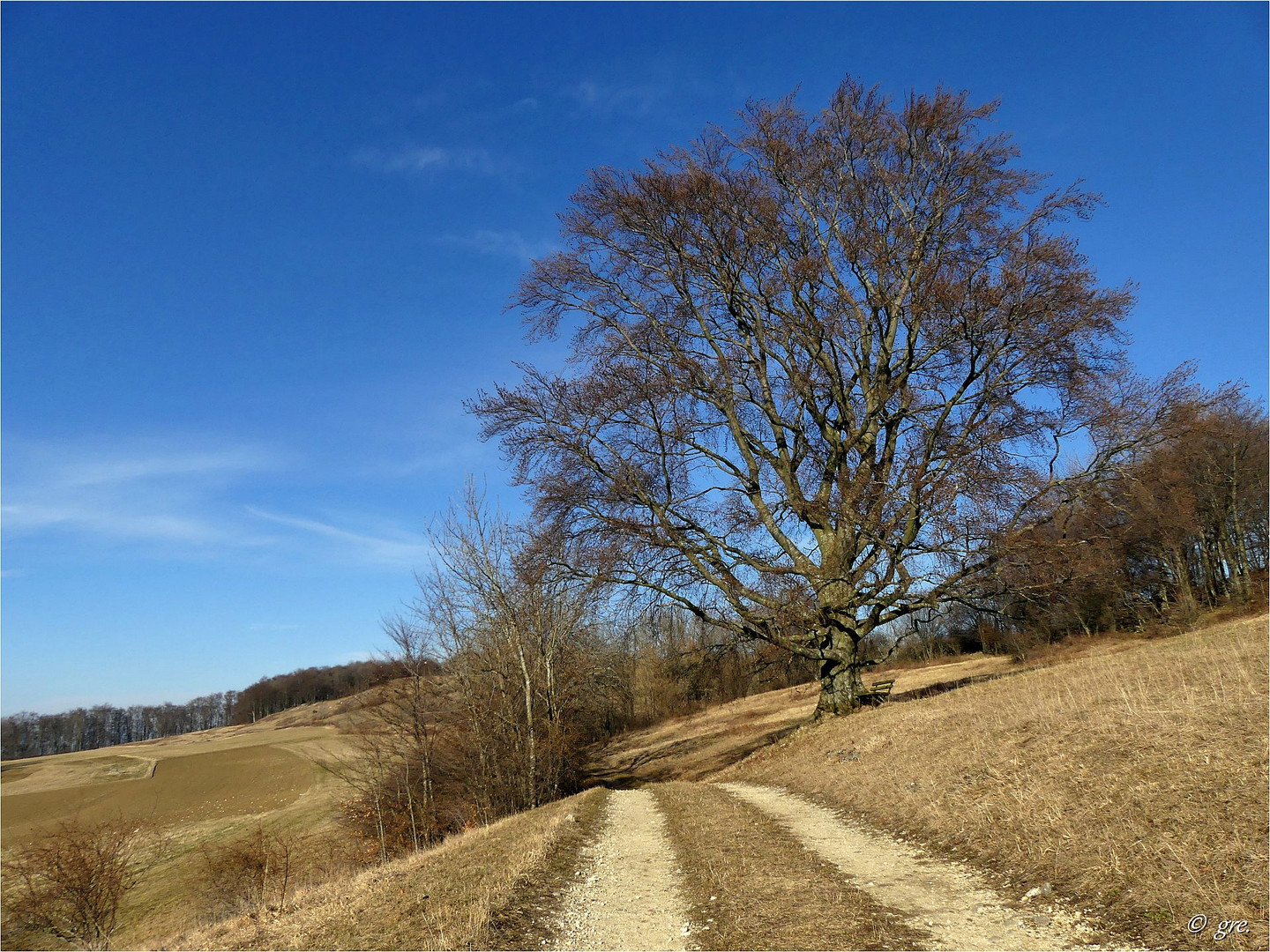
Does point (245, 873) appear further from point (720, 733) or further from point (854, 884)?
point (854, 884)

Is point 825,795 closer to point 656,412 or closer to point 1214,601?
point 656,412

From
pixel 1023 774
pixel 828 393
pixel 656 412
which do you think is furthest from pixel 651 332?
pixel 1023 774

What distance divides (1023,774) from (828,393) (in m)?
12.0

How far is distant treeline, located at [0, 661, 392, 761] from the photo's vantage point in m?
134

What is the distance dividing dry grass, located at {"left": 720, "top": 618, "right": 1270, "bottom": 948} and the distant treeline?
432ft

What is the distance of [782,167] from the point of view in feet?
63.6

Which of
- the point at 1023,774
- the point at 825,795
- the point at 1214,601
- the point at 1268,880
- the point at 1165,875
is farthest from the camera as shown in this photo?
the point at 1214,601

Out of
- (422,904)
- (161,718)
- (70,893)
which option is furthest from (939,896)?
(161,718)

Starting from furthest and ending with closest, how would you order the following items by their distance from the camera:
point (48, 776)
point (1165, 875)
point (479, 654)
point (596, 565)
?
point (48, 776) < point (479, 654) < point (596, 565) < point (1165, 875)

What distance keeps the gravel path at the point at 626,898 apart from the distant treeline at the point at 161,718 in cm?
13031

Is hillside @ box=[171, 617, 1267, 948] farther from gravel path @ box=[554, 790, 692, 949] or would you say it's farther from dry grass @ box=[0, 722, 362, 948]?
dry grass @ box=[0, 722, 362, 948]

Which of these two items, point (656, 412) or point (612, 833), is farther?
point (656, 412)

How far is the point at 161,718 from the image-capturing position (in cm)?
17338

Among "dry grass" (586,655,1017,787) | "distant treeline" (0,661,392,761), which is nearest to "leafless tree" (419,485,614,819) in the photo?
"dry grass" (586,655,1017,787)
